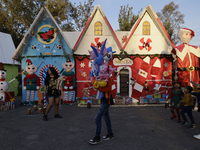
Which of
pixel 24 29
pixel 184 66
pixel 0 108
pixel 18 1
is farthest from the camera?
pixel 24 29

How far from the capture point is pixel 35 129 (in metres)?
4.09

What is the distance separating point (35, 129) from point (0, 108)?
3690 millimetres

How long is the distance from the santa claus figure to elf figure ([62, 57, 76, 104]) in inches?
224

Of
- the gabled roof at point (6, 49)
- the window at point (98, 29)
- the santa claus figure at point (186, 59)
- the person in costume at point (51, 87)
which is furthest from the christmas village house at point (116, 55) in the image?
the gabled roof at point (6, 49)

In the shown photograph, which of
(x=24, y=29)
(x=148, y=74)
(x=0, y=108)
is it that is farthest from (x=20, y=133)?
(x=24, y=29)

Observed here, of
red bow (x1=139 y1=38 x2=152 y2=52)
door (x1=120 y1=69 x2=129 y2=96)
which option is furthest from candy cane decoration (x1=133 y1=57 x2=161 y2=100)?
red bow (x1=139 y1=38 x2=152 y2=52)

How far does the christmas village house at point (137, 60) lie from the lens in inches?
308

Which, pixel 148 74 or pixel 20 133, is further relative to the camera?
pixel 148 74

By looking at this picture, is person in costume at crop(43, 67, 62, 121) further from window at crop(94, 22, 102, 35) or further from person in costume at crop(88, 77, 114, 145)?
window at crop(94, 22, 102, 35)

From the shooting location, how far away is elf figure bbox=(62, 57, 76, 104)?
7.57 m

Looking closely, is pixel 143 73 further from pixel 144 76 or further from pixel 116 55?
pixel 116 55

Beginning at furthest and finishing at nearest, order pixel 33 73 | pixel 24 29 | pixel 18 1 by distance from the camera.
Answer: pixel 24 29
pixel 18 1
pixel 33 73

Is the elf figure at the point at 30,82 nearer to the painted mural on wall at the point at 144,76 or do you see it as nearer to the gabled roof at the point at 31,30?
the gabled roof at the point at 31,30

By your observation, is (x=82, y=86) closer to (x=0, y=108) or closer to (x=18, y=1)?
(x=0, y=108)
